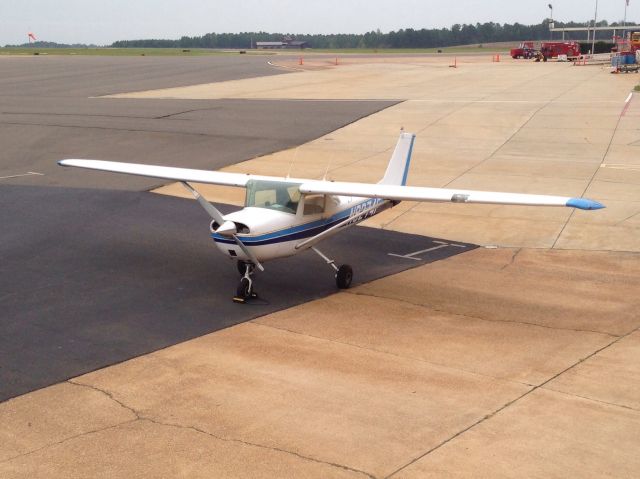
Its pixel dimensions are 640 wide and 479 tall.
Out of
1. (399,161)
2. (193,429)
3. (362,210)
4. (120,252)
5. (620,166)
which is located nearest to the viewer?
(193,429)

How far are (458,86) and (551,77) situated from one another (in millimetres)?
10549

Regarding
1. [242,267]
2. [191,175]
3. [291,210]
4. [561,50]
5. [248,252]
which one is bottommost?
[242,267]

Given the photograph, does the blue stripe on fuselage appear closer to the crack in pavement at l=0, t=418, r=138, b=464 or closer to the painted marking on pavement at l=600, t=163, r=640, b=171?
the crack in pavement at l=0, t=418, r=138, b=464

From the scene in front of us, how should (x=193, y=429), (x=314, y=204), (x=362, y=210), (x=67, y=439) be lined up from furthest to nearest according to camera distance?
(x=362, y=210), (x=314, y=204), (x=193, y=429), (x=67, y=439)

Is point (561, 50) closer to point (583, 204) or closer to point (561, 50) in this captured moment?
point (561, 50)

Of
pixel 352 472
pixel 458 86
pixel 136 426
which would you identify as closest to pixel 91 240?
pixel 136 426

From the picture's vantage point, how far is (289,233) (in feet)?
50.2

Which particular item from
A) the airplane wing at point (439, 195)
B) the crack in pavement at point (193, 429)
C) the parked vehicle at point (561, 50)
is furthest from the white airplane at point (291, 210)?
the parked vehicle at point (561, 50)

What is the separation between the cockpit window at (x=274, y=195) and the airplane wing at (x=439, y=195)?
227 mm

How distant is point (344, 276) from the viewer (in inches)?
632

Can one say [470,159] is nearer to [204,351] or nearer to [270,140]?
[270,140]

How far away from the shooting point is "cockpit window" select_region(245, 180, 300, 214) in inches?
606

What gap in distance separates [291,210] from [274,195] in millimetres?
459

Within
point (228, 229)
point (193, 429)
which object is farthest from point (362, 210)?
point (193, 429)
